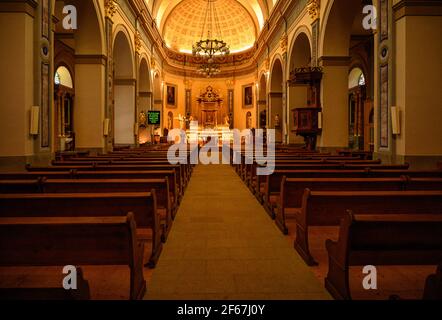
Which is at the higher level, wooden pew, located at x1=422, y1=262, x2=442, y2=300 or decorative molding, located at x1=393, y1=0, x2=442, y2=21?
decorative molding, located at x1=393, y1=0, x2=442, y2=21

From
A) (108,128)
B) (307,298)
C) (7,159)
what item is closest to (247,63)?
(108,128)

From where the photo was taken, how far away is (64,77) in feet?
54.2

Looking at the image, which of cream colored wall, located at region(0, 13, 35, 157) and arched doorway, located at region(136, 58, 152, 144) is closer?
cream colored wall, located at region(0, 13, 35, 157)

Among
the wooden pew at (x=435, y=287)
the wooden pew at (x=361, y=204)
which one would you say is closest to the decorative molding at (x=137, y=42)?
the wooden pew at (x=361, y=204)

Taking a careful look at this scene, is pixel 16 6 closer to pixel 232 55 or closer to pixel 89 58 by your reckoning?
pixel 89 58

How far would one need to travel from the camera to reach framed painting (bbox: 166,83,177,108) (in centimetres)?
2796

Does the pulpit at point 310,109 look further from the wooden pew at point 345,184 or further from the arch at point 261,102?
the arch at point 261,102

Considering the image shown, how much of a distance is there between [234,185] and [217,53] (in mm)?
14258

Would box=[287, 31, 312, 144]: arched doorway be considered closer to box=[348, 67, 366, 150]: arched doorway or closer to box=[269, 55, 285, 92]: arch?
box=[348, 67, 366, 150]: arched doorway

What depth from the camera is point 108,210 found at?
319 centimetres

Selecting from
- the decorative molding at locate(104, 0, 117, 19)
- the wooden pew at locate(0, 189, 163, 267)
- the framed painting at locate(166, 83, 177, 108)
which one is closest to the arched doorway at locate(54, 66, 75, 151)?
the decorative molding at locate(104, 0, 117, 19)

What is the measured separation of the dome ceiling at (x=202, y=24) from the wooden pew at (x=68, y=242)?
25.4 meters

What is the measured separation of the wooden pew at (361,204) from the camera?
3324 mm

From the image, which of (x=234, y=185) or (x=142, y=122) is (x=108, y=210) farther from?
(x=142, y=122)
